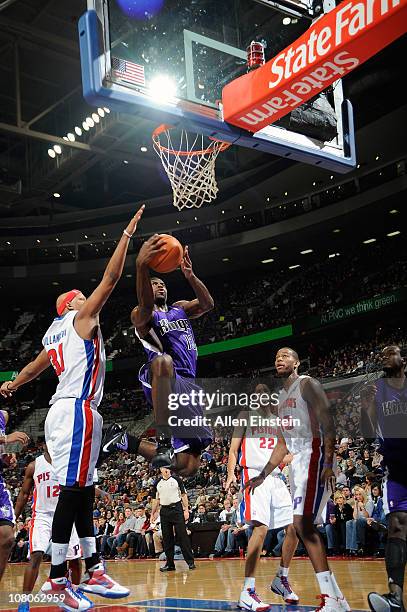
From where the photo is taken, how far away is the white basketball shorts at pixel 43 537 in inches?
243

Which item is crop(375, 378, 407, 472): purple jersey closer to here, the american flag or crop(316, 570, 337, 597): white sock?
crop(316, 570, 337, 597): white sock

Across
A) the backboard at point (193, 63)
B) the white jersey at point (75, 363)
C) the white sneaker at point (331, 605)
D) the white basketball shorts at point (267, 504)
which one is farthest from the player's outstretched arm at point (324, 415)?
the backboard at point (193, 63)

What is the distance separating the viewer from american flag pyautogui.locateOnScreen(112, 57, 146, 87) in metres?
5.66

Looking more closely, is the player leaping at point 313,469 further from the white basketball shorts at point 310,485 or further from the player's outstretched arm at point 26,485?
the player's outstretched arm at point 26,485

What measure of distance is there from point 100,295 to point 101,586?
184 centimetres

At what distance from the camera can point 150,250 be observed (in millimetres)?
5027

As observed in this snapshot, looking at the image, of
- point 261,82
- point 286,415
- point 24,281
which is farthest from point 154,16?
point 24,281

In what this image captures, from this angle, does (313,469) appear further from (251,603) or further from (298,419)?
(251,603)

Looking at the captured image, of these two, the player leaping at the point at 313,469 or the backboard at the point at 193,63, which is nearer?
the player leaping at the point at 313,469

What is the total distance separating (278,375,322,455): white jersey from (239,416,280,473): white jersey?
4.00 ft

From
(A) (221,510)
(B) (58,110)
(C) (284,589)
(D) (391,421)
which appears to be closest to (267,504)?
(C) (284,589)

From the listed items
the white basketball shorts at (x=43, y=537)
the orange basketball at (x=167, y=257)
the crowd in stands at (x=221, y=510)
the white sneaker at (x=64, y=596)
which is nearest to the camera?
the white sneaker at (x=64, y=596)

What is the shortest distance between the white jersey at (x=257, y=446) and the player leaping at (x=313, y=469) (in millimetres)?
1416

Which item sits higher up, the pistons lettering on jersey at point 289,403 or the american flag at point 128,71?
the american flag at point 128,71
